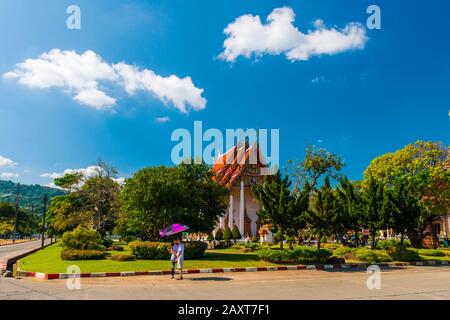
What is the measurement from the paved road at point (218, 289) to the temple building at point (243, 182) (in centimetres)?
4192

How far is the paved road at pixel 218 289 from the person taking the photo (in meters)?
10.3

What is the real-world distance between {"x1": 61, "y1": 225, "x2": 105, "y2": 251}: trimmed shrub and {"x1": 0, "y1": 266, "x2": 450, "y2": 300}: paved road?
339 inches

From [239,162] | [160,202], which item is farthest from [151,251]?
[239,162]

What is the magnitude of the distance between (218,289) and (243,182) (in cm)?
4740

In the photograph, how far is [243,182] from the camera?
A: 5906 centimetres

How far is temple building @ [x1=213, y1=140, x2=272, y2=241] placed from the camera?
188ft

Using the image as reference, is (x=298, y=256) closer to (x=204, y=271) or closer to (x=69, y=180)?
(x=204, y=271)

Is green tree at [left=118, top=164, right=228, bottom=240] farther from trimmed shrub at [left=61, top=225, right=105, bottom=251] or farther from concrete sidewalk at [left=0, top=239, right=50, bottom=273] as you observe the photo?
concrete sidewalk at [left=0, top=239, right=50, bottom=273]

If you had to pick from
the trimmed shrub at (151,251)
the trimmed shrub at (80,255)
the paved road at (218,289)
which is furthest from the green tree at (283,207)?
the trimmed shrub at (80,255)

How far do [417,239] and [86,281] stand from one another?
3323cm

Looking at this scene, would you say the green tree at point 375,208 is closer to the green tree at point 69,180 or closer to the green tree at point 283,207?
the green tree at point 283,207

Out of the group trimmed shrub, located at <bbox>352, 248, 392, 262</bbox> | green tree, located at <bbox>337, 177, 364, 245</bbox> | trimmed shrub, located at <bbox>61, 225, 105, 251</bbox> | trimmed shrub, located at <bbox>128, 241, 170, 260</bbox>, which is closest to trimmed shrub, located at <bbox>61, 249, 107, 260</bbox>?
trimmed shrub, located at <bbox>61, 225, 105, 251</bbox>
